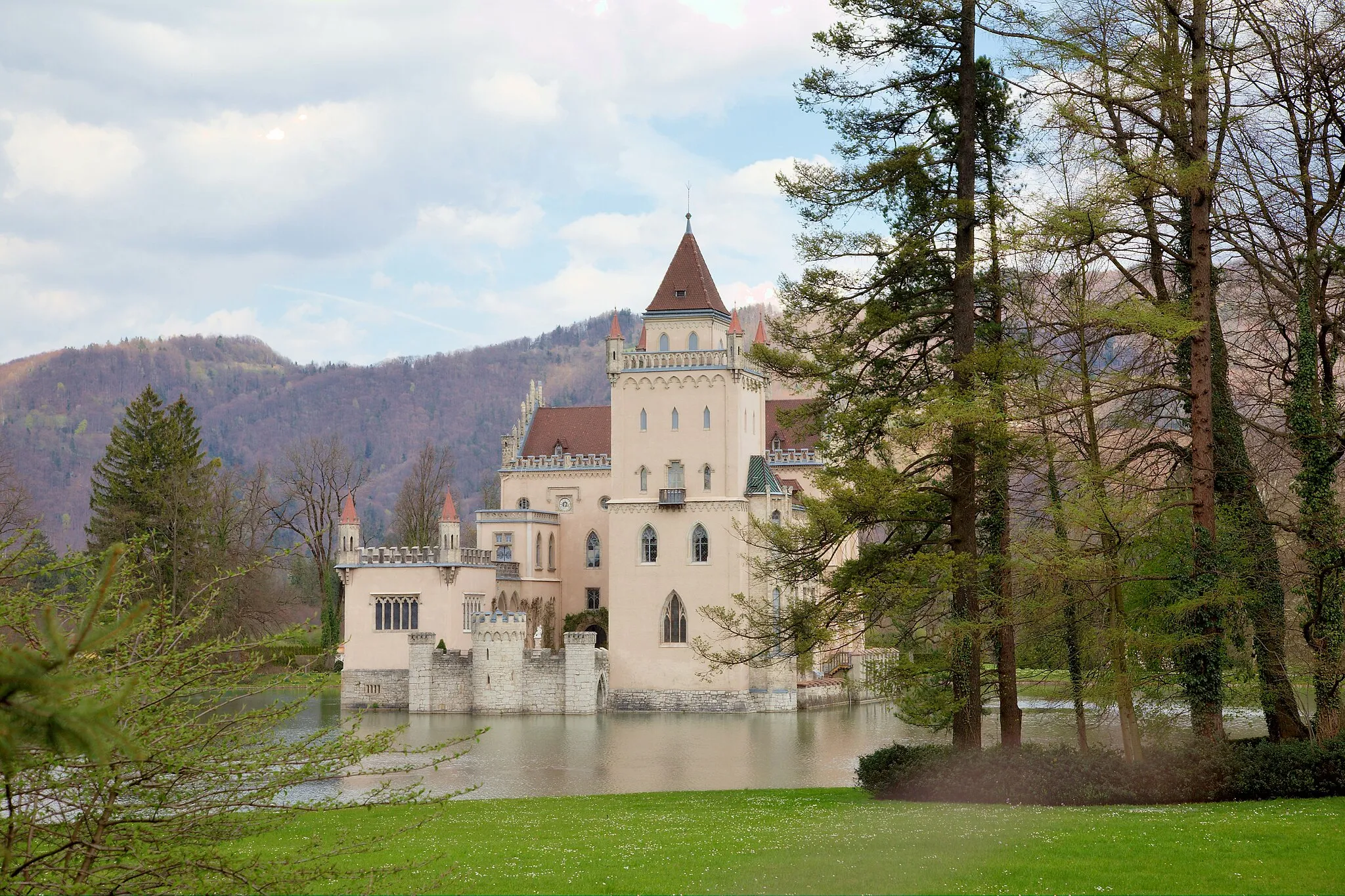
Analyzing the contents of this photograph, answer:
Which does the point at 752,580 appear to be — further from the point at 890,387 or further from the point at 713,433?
the point at 890,387

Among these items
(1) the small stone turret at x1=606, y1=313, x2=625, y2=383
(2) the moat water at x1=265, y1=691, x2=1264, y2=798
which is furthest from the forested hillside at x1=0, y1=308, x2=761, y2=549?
(2) the moat water at x1=265, y1=691, x2=1264, y2=798

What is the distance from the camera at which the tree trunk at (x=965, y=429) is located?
672 inches

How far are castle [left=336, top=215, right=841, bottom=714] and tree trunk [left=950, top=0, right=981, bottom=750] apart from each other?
2279 cm

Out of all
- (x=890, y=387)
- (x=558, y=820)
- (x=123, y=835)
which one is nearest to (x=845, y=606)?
(x=890, y=387)

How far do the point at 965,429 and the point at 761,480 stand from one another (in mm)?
27389

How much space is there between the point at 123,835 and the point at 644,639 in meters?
37.9

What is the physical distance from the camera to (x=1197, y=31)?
648 inches

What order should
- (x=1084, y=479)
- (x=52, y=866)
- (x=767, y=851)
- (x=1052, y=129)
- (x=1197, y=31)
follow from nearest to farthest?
(x=52, y=866), (x=767, y=851), (x=1084, y=479), (x=1197, y=31), (x=1052, y=129)

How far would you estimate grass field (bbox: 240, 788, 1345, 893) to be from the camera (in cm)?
1065

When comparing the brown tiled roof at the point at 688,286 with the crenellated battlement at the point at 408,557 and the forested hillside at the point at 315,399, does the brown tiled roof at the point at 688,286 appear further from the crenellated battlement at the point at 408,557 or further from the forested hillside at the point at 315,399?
the forested hillside at the point at 315,399

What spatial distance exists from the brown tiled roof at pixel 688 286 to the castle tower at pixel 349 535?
43.2 feet

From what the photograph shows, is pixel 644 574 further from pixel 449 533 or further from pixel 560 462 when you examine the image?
pixel 560 462

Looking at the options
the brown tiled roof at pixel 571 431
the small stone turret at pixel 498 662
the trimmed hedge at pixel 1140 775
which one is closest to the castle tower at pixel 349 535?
the small stone turret at pixel 498 662

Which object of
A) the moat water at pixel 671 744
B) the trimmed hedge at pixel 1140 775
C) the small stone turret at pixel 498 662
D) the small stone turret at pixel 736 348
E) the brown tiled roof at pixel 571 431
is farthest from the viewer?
the brown tiled roof at pixel 571 431
